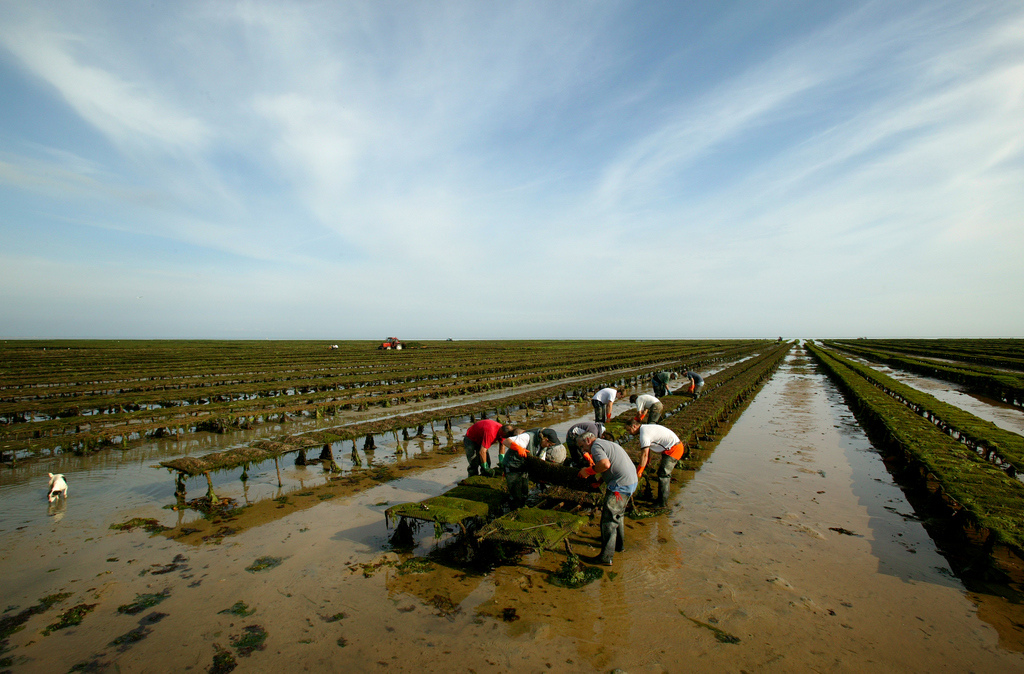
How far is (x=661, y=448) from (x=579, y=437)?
218cm

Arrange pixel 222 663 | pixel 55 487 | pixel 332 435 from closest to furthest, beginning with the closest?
1. pixel 222 663
2. pixel 55 487
3. pixel 332 435

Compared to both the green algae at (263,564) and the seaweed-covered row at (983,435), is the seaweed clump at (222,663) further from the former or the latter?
the seaweed-covered row at (983,435)

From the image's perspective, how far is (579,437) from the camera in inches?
256

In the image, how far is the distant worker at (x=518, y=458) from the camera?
7.35 metres

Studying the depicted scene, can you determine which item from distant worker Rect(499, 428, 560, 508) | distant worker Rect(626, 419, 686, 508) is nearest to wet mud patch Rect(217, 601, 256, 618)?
distant worker Rect(499, 428, 560, 508)

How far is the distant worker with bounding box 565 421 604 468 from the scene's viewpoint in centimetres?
660

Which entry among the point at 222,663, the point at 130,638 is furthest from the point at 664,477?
the point at 130,638

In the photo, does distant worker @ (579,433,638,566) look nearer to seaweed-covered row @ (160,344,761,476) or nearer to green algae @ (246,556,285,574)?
green algae @ (246,556,285,574)

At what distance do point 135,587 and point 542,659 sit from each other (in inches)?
207

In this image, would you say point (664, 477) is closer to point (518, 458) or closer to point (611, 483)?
point (611, 483)

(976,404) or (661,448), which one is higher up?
(661,448)

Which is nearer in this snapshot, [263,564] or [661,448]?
[263,564]

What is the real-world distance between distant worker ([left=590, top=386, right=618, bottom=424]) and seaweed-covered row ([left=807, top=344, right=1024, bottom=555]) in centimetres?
676

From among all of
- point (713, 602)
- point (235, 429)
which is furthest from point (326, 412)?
point (713, 602)
